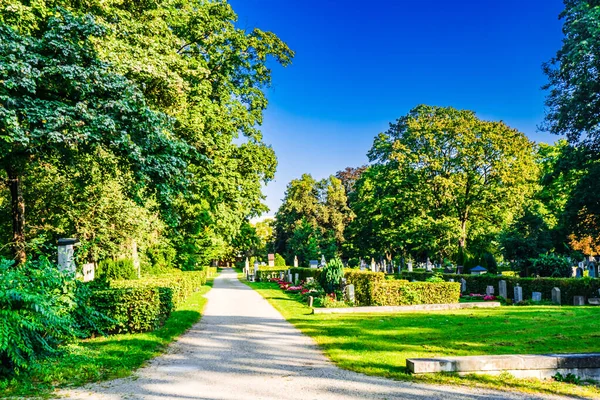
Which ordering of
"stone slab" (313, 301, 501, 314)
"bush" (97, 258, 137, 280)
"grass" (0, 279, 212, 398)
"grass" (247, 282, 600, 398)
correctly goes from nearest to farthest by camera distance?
"grass" (0, 279, 212, 398) < "grass" (247, 282, 600, 398) < "stone slab" (313, 301, 501, 314) < "bush" (97, 258, 137, 280)

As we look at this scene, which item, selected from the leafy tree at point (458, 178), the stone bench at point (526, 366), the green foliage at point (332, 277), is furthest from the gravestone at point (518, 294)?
the leafy tree at point (458, 178)

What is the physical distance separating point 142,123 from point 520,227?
25.2 m

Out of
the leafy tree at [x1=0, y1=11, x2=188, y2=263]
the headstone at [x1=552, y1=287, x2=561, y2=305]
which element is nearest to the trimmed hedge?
the leafy tree at [x1=0, y1=11, x2=188, y2=263]

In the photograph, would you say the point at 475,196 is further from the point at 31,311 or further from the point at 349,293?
the point at 31,311

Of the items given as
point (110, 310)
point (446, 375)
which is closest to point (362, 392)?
point (446, 375)

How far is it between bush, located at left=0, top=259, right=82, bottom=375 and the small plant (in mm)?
7186

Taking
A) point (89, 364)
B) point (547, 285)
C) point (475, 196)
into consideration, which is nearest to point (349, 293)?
point (547, 285)

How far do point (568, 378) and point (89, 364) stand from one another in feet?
25.1

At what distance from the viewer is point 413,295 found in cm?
1775

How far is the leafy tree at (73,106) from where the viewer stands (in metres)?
8.59

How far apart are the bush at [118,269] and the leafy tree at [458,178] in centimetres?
2313

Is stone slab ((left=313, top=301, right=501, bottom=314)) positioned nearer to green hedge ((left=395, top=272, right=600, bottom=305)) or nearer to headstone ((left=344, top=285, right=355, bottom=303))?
headstone ((left=344, top=285, right=355, bottom=303))

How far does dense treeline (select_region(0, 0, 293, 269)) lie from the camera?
9133 millimetres

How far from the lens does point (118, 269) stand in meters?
22.2
